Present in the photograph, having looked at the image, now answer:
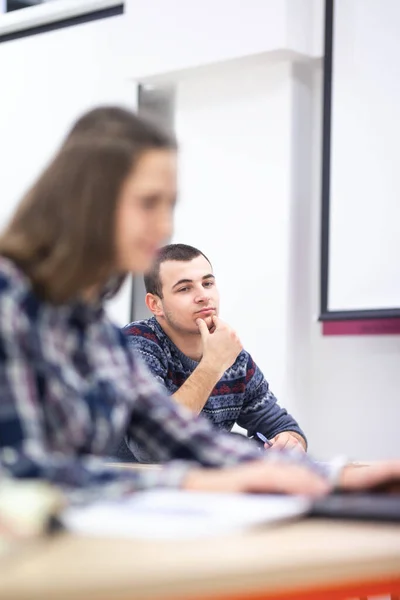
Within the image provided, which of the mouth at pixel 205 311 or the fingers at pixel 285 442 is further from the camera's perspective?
the mouth at pixel 205 311

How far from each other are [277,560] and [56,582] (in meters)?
0.18

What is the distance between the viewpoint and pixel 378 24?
13.1ft

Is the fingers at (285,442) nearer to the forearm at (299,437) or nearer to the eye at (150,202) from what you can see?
the forearm at (299,437)

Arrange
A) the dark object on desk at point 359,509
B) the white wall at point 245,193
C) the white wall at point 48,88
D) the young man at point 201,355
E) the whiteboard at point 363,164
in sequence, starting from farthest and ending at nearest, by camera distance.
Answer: the white wall at point 48,88, the white wall at point 245,193, the whiteboard at point 363,164, the young man at point 201,355, the dark object on desk at point 359,509

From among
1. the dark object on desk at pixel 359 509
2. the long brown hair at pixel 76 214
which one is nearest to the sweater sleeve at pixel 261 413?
the long brown hair at pixel 76 214

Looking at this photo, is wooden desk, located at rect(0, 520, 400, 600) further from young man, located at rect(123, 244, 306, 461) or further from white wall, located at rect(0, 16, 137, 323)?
white wall, located at rect(0, 16, 137, 323)

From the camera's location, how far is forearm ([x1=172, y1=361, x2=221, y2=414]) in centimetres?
246

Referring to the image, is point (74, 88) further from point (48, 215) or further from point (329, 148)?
point (48, 215)

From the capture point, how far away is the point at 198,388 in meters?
2.49

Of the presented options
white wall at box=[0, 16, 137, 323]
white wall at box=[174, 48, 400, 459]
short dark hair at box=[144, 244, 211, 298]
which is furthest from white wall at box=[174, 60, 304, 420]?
short dark hair at box=[144, 244, 211, 298]

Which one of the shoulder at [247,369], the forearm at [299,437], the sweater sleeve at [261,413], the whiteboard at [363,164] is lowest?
the forearm at [299,437]

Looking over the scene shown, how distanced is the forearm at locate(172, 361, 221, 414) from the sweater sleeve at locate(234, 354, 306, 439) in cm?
22

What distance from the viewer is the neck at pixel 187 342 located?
278cm

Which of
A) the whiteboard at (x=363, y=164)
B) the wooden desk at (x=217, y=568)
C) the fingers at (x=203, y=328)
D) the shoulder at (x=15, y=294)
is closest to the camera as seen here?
the wooden desk at (x=217, y=568)
